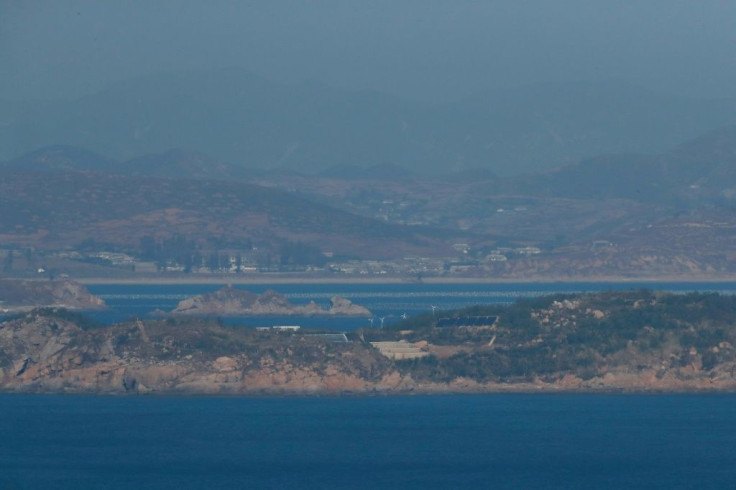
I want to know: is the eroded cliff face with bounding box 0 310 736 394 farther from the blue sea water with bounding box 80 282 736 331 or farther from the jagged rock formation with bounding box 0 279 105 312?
the jagged rock formation with bounding box 0 279 105 312

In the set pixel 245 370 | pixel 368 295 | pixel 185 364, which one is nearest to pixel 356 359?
pixel 245 370

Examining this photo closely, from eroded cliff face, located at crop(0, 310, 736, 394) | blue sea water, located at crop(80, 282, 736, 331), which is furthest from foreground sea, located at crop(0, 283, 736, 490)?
blue sea water, located at crop(80, 282, 736, 331)

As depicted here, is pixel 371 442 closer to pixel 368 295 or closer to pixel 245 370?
pixel 245 370

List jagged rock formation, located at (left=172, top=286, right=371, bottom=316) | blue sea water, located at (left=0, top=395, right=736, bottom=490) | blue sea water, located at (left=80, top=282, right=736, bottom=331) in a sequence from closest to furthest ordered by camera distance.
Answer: blue sea water, located at (left=0, top=395, right=736, bottom=490) → blue sea water, located at (left=80, top=282, right=736, bottom=331) → jagged rock formation, located at (left=172, top=286, right=371, bottom=316)

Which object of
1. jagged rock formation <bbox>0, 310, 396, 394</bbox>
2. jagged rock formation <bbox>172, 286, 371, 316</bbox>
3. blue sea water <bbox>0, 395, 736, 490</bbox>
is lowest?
jagged rock formation <bbox>172, 286, 371, 316</bbox>

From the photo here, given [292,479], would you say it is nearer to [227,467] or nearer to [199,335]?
[227,467]

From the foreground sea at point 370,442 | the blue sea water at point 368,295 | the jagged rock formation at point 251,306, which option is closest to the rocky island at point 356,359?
the foreground sea at point 370,442
